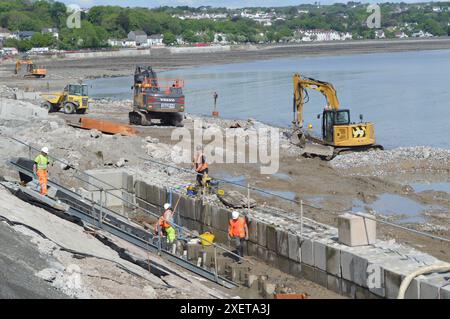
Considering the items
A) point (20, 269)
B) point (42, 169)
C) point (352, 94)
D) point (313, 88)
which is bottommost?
point (352, 94)

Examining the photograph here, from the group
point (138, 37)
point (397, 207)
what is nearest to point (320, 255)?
point (397, 207)

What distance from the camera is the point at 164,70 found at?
334ft

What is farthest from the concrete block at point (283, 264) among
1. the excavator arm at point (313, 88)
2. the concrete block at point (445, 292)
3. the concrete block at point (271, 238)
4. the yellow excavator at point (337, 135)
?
the excavator arm at point (313, 88)

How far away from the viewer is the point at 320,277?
15.8 m

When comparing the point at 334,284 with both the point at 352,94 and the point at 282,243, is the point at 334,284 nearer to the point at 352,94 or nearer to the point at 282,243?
the point at 282,243

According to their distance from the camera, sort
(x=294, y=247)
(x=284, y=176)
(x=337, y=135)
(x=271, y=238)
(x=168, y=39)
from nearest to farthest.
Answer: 1. (x=294, y=247)
2. (x=271, y=238)
3. (x=284, y=176)
4. (x=337, y=135)
5. (x=168, y=39)

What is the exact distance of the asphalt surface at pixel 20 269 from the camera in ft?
37.4

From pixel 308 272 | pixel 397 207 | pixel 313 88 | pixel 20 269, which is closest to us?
pixel 20 269

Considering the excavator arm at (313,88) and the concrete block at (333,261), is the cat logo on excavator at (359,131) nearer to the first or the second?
the excavator arm at (313,88)

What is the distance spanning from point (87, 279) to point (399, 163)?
18.3 m

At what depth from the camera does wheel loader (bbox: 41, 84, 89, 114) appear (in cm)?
4356

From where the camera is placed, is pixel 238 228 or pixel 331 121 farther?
pixel 331 121

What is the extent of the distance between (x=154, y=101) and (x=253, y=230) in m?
20.4
